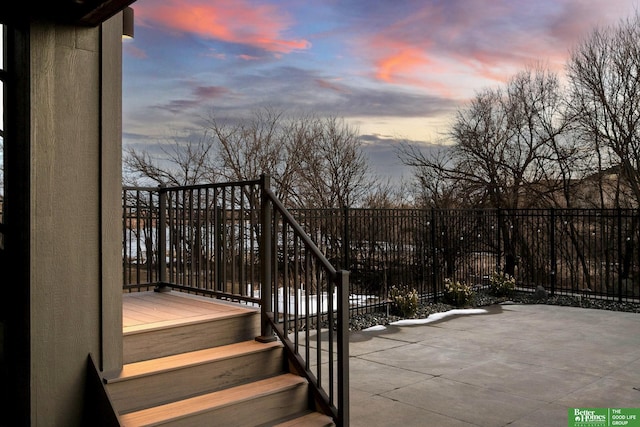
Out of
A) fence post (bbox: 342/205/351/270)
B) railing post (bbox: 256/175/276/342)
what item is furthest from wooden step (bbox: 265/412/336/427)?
fence post (bbox: 342/205/351/270)

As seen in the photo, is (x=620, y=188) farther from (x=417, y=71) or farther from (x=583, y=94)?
(x=417, y=71)

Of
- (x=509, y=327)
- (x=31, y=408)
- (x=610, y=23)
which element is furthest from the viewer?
(x=610, y=23)

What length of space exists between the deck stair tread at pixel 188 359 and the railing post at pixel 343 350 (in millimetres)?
644

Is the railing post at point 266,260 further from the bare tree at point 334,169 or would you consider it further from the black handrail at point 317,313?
the bare tree at point 334,169

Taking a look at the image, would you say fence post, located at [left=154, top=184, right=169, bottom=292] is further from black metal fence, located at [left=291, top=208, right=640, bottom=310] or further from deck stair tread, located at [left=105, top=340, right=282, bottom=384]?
black metal fence, located at [left=291, top=208, right=640, bottom=310]

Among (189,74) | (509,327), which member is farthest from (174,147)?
(509,327)

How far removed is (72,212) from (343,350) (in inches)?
72.2

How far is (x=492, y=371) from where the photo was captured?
16.2 ft

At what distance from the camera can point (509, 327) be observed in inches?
279

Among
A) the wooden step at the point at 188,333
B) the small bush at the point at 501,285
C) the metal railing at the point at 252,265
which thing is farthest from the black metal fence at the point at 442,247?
the wooden step at the point at 188,333

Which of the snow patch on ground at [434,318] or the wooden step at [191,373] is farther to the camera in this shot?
the snow patch on ground at [434,318]

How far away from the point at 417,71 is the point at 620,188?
557cm

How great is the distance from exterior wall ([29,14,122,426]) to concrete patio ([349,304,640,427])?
1887 mm

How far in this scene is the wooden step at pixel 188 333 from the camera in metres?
3.36
